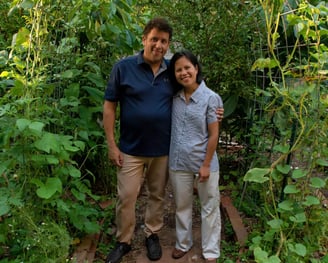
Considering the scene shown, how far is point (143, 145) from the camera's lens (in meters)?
2.78

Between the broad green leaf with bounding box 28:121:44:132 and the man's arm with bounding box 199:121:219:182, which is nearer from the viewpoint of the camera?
the broad green leaf with bounding box 28:121:44:132

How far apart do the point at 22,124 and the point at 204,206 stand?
1366 mm

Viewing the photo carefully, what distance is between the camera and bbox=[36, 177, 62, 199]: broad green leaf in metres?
2.37

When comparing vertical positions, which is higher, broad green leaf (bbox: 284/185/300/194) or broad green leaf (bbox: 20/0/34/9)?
broad green leaf (bbox: 20/0/34/9)

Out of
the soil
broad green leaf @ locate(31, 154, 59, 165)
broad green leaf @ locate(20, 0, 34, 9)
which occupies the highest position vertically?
broad green leaf @ locate(20, 0, 34, 9)

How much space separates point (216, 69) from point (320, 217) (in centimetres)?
166

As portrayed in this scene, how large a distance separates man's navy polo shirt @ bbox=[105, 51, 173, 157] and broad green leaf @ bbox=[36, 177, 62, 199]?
0.57 metres

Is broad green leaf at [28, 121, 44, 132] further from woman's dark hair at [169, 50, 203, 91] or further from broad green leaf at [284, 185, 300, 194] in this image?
broad green leaf at [284, 185, 300, 194]

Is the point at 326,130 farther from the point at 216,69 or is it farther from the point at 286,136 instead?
the point at 216,69

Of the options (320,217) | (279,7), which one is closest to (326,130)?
(320,217)

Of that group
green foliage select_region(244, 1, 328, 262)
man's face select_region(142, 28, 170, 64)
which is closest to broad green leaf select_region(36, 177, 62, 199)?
man's face select_region(142, 28, 170, 64)

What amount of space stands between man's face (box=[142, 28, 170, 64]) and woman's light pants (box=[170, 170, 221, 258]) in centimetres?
81

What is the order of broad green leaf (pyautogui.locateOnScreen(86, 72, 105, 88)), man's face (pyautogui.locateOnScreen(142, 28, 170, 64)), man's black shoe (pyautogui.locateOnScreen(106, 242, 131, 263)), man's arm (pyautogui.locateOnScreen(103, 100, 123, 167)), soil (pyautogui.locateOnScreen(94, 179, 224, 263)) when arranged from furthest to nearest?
broad green leaf (pyautogui.locateOnScreen(86, 72, 105, 88)) → soil (pyautogui.locateOnScreen(94, 179, 224, 263)) → man's black shoe (pyautogui.locateOnScreen(106, 242, 131, 263)) → man's arm (pyautogui.locateOnScreen(103, 100, 123, 167)) → man's face (pyautogui.locateOnScreen(142, 28, 170, 64))

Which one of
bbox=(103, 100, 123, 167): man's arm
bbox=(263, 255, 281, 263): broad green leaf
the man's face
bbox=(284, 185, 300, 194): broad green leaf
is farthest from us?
bbox=(103, 100, 123, 167): man's arm
